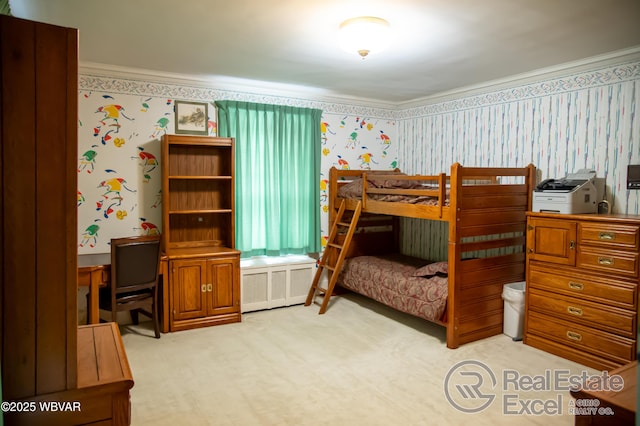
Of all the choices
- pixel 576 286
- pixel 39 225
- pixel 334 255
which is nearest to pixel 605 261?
pixel 576 286

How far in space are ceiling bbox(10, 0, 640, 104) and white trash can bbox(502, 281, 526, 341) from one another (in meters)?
2.01

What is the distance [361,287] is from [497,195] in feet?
5.65

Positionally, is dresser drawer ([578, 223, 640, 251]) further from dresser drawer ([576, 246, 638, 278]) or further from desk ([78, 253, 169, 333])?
desk ([78, 253, 169, 333])

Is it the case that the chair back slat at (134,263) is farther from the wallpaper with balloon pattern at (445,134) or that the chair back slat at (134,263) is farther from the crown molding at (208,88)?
the crown molding at (208,88)

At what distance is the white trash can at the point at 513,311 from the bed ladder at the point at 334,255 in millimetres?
1629

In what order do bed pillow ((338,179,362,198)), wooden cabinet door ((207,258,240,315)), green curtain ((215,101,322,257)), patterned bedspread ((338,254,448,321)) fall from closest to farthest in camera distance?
patterned bedspread ((338,254,448,321)) < wooden cabinet door ((207,258,240,315)) < green curtain ((215,101,322,257)) < bed pillow ((338,179,362,198))

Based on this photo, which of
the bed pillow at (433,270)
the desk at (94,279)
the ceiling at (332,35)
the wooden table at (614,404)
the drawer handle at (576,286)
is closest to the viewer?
the wooden table at (614,404)

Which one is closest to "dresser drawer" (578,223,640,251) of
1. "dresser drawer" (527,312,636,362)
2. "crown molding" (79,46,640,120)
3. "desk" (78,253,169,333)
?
"dresser drawer" (527,312,636,362)

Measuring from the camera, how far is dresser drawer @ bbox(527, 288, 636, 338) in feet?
10.5

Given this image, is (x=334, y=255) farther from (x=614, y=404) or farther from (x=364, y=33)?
(x=614, y=404)

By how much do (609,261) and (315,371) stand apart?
233cm

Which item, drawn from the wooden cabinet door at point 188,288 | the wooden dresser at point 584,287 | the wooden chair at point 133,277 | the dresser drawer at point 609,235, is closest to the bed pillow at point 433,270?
the wooden dresser at point 584,287

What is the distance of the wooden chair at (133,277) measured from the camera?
3666 mm

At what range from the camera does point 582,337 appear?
345 cm
